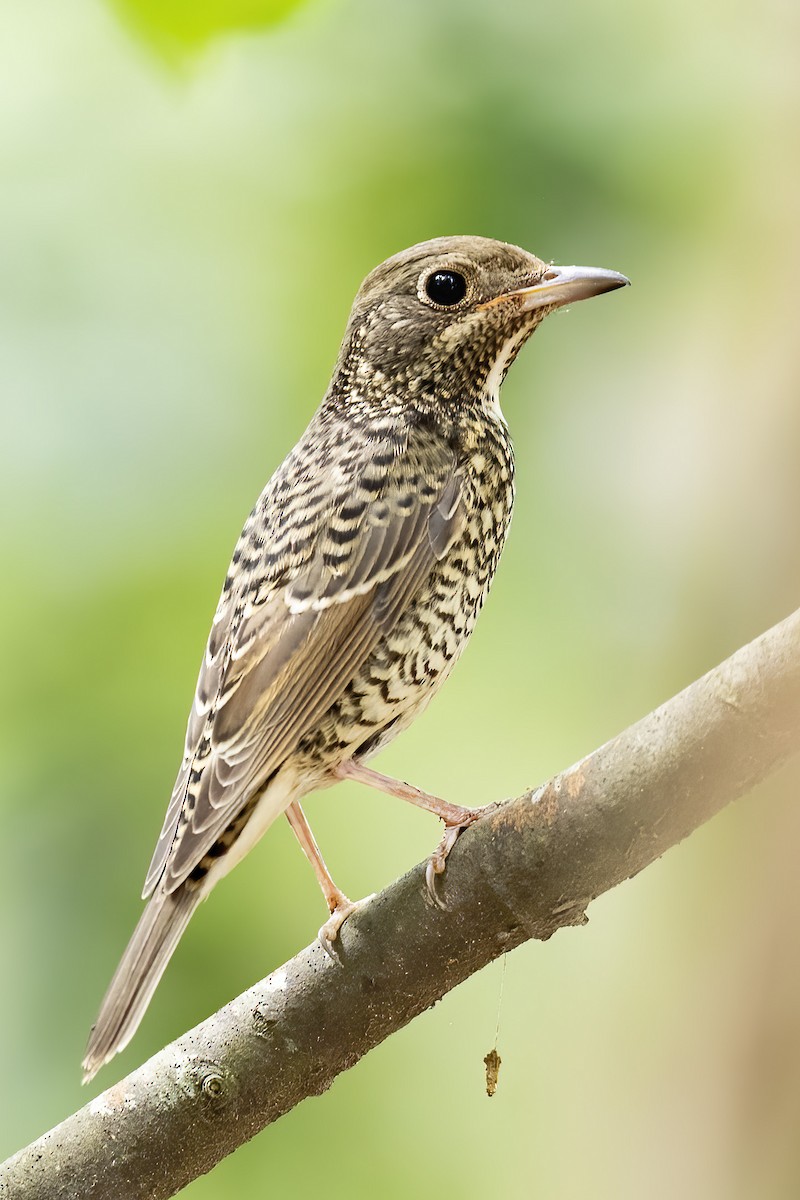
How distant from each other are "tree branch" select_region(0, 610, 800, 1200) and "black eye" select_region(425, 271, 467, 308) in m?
1.11

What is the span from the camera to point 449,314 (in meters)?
2.78

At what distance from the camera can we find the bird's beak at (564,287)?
248 cm

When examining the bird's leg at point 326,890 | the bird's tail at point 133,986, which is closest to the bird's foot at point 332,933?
the bird's leg at point 326,890

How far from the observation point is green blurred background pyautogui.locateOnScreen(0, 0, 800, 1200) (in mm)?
3416

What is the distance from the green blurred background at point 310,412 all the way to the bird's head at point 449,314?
0.59 meters

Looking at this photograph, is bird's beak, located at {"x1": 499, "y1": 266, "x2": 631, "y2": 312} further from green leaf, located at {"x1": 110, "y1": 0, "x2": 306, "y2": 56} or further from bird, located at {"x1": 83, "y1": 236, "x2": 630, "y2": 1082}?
green leaf, located at {"x1": 110, "y1": 0, "x2": 306, "y2": 56}

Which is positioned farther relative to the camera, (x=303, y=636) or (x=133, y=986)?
(x=303, y=636)

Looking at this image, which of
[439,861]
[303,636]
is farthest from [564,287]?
[439,861]

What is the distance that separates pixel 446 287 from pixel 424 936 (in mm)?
1289

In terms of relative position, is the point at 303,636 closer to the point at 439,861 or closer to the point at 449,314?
the point at 439,861

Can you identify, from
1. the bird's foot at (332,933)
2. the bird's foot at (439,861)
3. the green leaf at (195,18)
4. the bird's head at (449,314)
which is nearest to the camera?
the bird's foot at (439,861)

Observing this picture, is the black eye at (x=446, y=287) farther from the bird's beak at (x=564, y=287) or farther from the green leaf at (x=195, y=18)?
the green leaf at (x=195, y=18)

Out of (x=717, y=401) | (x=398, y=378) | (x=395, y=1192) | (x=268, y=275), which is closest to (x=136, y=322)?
(x=268, y=275)

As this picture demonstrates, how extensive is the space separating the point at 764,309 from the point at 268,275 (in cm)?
142
